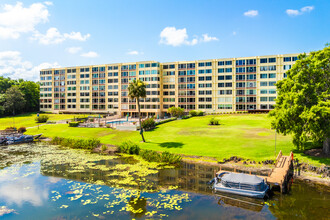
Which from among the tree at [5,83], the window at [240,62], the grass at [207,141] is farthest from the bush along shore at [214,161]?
the tree at [5,83]

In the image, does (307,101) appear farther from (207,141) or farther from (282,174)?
(207,141)

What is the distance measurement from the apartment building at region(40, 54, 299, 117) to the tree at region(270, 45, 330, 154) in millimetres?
70256

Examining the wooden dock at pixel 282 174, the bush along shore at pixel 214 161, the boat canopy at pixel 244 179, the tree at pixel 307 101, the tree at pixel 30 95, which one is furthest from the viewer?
the tree at pixel 30 95

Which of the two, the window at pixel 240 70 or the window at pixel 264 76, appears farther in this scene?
the window at pixel 240 70

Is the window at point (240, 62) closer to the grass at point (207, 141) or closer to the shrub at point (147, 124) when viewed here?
the grass at point (207, 141)

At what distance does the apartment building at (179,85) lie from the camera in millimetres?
103875

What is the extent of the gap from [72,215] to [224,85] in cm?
9733

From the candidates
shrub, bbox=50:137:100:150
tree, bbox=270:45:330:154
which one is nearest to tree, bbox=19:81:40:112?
shrub, bbox=50:137:100:150

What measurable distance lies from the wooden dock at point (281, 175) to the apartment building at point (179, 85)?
7405 cm

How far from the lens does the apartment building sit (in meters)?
104

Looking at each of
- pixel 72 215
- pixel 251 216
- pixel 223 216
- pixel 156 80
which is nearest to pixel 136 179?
pixel 72 215

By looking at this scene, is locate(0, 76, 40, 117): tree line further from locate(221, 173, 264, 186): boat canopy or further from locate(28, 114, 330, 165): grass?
locate(221, 173, 264, 186): boat canopy

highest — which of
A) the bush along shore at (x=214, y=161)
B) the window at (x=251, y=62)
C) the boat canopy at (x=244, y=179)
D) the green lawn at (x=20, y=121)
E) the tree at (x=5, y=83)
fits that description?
the window at (x=251, y=62)

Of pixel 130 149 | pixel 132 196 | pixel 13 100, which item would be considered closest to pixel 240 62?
pixel 130 149
